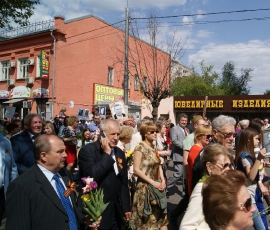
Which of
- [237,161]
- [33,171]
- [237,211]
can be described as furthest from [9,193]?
[237,161]

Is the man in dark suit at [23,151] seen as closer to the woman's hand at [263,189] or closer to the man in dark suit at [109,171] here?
Answer: the man in dark suit at [109,171]

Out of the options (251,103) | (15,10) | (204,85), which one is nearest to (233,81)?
(204,85)

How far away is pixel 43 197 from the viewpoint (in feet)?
8.09

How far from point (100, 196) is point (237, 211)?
5.25ft

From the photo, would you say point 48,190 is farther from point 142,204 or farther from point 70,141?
point 70,141

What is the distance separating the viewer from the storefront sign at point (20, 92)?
78.9ft

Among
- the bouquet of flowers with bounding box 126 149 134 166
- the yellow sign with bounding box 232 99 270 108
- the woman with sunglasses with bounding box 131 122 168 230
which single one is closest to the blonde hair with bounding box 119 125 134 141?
the bouquet of flowers with bounding box 126 149 134 166

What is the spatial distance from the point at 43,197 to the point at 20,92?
78.4 feet

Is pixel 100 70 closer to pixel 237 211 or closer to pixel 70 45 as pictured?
pixel 70 45

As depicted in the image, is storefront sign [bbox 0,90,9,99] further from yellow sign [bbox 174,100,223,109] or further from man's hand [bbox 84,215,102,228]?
man's hand [bbox 84,215,102,228]

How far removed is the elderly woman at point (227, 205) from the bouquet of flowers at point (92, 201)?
4.49 ft

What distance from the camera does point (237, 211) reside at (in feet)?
6.03

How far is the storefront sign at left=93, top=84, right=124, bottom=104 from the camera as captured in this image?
83.0 feet

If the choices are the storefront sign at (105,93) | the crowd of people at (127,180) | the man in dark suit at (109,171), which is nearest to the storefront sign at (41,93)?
the storefront sign at (105,93)
